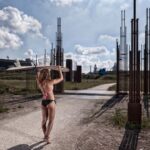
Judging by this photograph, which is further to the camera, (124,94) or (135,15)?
(124,94)

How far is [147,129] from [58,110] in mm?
5836

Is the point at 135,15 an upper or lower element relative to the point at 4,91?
upper

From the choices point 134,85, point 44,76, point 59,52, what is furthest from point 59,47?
point 44,76

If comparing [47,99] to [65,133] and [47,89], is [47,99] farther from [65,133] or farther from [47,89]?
[65,133]

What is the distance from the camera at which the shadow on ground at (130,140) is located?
31.1ft

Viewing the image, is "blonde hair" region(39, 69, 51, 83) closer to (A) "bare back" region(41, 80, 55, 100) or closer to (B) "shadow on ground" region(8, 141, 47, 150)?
(A) "bare back" region(41, 80, 55, 100)

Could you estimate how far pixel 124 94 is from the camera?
25.3 meters

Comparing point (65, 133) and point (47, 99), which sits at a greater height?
point (47, 99)

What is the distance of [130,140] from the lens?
1017cm

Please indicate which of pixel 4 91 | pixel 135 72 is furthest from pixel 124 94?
pixel 135 72

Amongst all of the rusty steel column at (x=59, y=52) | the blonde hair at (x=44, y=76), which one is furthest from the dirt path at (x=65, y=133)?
the rusty steel column at (x=59, y=52)

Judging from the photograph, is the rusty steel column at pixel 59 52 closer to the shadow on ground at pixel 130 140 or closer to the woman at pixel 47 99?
the shadow on ground at pixel 130 140

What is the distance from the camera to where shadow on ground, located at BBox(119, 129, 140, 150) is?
9.49 metres

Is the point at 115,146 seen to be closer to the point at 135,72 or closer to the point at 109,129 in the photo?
the point at 109,129
